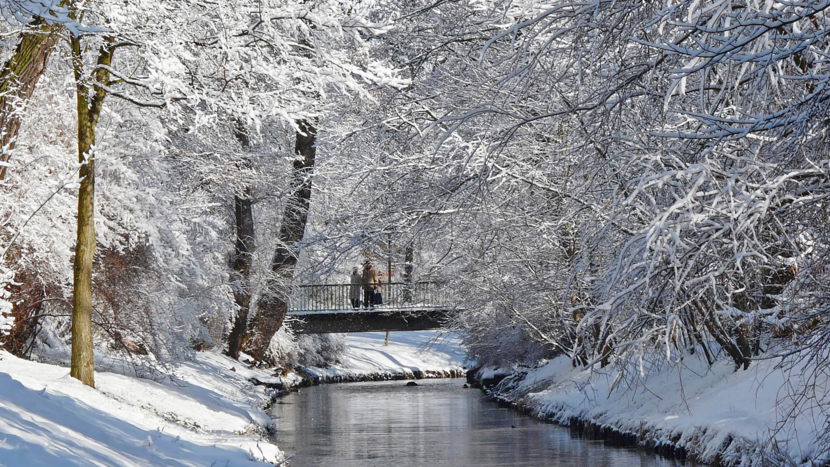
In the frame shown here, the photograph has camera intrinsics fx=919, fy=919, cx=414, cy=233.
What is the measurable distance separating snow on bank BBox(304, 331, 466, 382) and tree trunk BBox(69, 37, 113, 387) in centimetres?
2091

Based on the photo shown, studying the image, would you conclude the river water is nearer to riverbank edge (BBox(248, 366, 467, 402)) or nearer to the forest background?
riverbank edge (BBox(248, 366, 467, 402))

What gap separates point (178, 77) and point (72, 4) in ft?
4.51

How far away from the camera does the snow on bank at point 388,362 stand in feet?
115

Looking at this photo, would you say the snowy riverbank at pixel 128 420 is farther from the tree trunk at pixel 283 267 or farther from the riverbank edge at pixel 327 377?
the riverbank edge at pixel 327 377

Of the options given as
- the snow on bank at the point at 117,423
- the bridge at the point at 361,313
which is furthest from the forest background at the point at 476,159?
the bridge at the point at 361,313

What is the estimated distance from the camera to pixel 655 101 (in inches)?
302

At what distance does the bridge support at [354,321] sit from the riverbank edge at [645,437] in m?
6.08

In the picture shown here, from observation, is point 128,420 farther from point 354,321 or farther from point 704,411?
point 354,321

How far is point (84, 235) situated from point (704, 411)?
8.38 metres

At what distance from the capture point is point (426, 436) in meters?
16.5

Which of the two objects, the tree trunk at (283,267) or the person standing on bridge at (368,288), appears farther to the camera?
the person standing on bridge at (368,288)

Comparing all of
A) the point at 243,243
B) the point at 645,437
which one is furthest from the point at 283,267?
the point at 645,437

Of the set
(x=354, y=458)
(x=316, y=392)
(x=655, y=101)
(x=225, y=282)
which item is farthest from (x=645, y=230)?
(x=316, y=392)

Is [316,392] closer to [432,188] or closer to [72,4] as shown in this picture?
[432,188]
